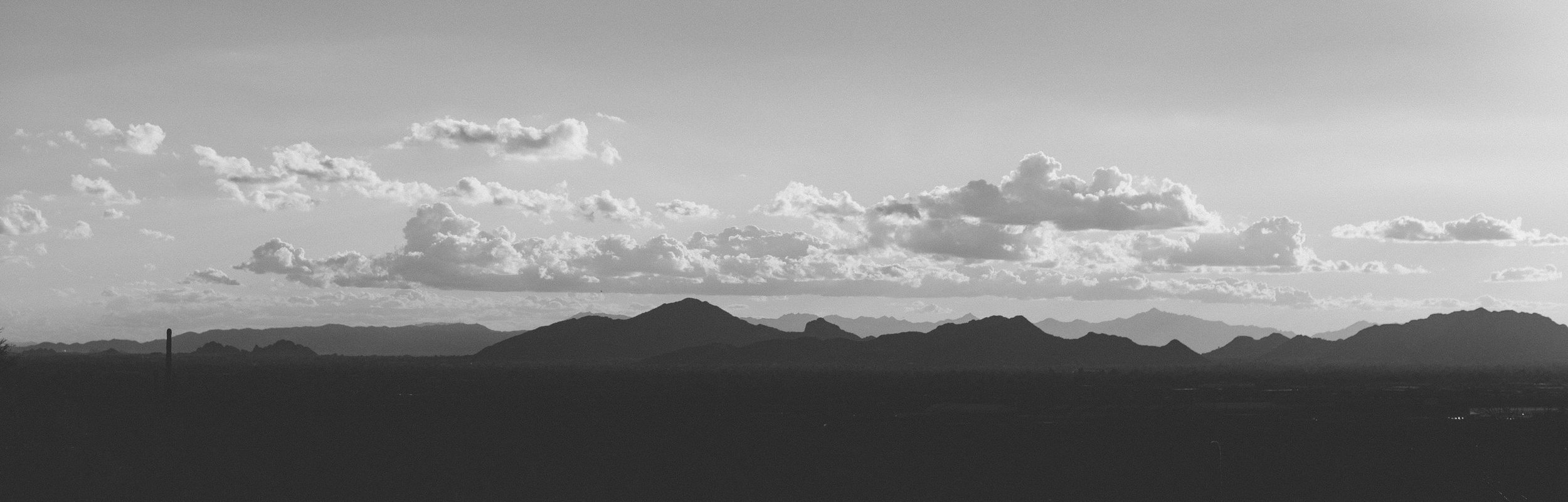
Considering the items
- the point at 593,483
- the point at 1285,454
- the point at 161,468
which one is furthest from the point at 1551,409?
the point at 161,468

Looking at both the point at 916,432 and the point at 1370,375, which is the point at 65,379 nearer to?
the point at 916,432

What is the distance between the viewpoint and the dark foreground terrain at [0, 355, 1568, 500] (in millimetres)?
38531

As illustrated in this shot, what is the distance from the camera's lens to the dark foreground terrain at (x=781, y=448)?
38.5 meters

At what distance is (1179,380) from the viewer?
554 ft

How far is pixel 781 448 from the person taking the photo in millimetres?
54500

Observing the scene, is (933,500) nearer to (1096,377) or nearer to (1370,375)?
(1096,377)

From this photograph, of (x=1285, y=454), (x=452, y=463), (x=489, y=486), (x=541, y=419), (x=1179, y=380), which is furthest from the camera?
(x=1179, y=380)

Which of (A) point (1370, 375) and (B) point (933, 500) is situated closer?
(B) point (933, 500)

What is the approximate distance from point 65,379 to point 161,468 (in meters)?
114

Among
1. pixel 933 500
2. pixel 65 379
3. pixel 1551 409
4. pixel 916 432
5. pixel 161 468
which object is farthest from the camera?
pixel 65 379

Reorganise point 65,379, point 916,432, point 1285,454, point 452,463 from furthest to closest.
A: point 65,379 < point 916,432 < point 1285,454 < point 452,463

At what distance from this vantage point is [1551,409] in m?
86.2

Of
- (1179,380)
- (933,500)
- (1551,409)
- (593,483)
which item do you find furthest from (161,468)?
(1179,380)

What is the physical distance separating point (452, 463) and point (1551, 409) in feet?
246
